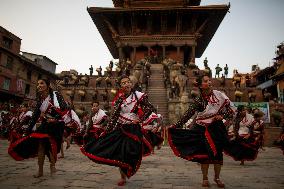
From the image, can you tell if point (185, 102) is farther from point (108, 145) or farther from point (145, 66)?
point (108, 145)

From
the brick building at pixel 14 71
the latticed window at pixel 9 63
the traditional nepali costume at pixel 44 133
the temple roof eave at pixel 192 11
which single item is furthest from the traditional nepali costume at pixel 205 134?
the latticed window at pixel 9 63

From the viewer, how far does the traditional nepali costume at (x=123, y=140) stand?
467 centimetres

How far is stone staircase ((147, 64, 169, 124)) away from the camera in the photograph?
18.8m

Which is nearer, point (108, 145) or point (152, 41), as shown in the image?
point (108, 145)

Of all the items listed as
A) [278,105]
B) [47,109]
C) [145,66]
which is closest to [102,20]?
[145,66]

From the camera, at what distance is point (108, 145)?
4.86 m

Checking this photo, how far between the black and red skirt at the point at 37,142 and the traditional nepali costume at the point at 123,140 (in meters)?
0.94

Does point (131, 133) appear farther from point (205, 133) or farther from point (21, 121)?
point (21, 121)

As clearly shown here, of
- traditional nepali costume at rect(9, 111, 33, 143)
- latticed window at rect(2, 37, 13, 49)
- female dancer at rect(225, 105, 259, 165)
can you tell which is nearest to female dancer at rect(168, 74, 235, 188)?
female dancer at rect(225, 105, 259, 165)

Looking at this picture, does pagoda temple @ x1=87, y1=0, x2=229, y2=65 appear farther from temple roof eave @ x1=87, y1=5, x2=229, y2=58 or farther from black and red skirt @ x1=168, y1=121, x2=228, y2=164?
black and red skirt @ x1=168, y1=121, x2=228, y2=164

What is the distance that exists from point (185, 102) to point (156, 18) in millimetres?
15131

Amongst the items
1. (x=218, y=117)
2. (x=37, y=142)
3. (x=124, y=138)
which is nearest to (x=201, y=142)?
(x=218, y=117)

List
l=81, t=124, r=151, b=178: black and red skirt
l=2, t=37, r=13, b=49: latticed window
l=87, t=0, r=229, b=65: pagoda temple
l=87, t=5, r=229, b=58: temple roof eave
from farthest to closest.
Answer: l=2, t=37, r=13, b=49: latticed window, l=87, t=0, r=229, b=65: pagoda temple, l=87, t=5, r=229, b=58: temple roof eave, l=81, t=124, r=151, b=178: black and red skirt

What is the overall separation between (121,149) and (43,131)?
1651 mm
